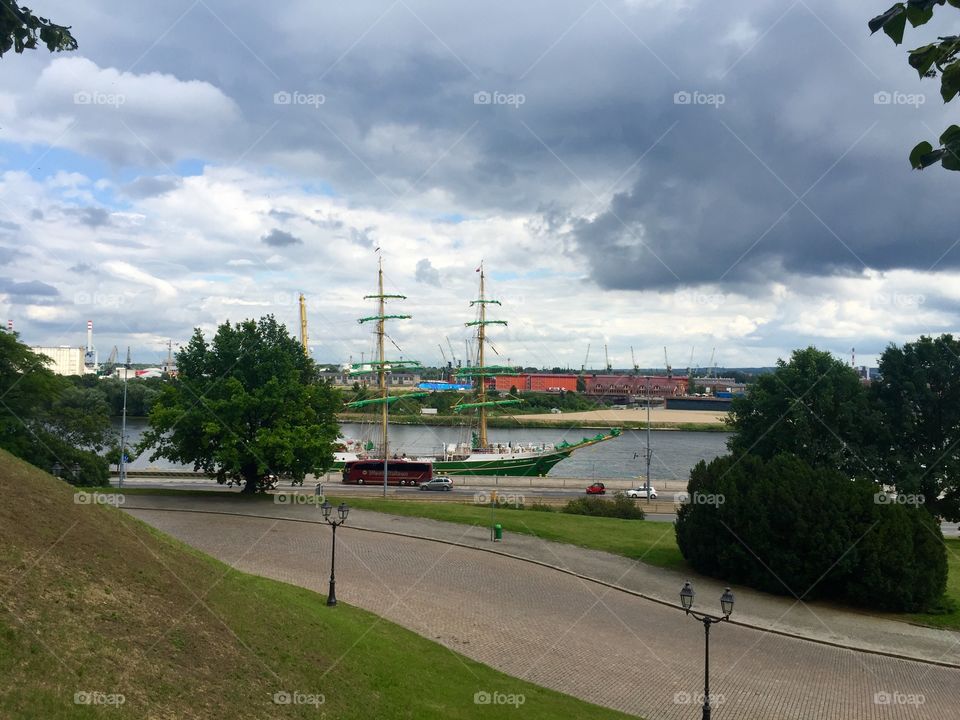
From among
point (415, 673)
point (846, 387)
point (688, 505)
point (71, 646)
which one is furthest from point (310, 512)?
point (846, 387)

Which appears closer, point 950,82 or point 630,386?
point 950,82

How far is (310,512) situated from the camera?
2909 cm

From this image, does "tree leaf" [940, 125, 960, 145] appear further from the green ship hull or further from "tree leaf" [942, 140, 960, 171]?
the green ship hull

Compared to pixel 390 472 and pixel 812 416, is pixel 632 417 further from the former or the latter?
pixel 812 416

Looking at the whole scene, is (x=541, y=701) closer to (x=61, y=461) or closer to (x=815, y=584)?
(x=815, y=584)

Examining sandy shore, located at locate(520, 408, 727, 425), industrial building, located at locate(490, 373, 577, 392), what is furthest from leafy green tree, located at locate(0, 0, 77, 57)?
industrial building, located at locate(490, 373, 577, 392)

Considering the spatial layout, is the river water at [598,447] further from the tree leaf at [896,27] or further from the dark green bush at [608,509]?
the tree leaf at [896,27]

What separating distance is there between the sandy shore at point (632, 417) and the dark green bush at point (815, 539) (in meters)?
90.8

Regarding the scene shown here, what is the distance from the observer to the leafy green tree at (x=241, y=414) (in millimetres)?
29438

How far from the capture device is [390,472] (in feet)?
168

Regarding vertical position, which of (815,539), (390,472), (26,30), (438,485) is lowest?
(438,485)

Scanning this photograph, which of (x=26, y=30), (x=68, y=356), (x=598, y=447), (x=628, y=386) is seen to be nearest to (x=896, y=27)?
(x=26, y=30)

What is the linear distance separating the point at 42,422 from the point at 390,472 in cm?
2401

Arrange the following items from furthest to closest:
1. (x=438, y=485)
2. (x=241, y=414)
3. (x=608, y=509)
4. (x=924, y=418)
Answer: (x=438, y=485), (x=924, y=418), (x=608, y=509), (x=241, y=414)
